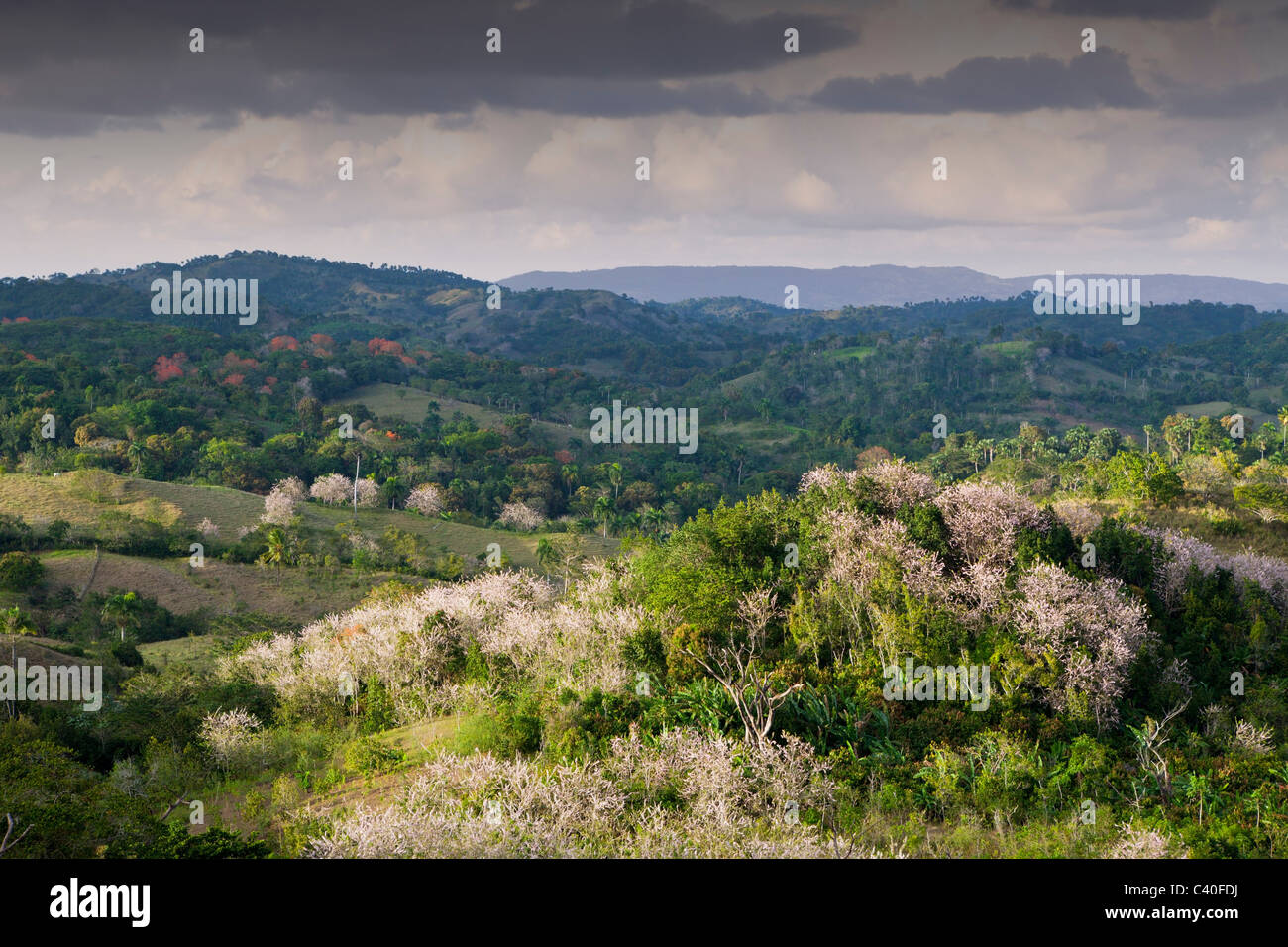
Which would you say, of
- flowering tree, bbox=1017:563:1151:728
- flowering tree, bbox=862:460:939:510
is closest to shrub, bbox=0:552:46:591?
flowering tree, bbox=862:460:939:510

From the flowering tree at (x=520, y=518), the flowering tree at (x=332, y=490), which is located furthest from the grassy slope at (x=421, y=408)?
the flowering tree at (x=332, y=490)

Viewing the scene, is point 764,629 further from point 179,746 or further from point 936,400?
point 936,400

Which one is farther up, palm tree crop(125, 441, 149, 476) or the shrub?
palm tree crop(125, 441, 149, 476)

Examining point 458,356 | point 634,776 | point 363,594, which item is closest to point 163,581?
point 363,594

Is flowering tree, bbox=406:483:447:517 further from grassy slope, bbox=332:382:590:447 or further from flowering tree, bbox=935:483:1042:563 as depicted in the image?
flowering tree, bbox=935:483:1042:563

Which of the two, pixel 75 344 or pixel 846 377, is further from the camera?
pixel 846 377

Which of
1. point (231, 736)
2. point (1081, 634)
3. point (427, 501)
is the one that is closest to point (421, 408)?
point (427, 501)

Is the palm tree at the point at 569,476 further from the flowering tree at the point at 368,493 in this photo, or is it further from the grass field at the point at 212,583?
the grass field at the point at 212,583

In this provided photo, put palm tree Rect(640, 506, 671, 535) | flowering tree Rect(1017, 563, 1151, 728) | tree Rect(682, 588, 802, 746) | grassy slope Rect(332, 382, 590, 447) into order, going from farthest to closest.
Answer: grassy slope Rect(332, 382, 590, 447) → palm tree Rect(640, 506, 671, 535) → flowering tree Rect(1017, 563, 1151, 728) → tree Rect(682, 588, 802, 746)

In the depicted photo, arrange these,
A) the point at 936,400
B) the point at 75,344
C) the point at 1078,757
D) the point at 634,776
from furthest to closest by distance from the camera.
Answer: the point at 936,400
the point at 75,344
the point at 1078,757
the point at 634,776
